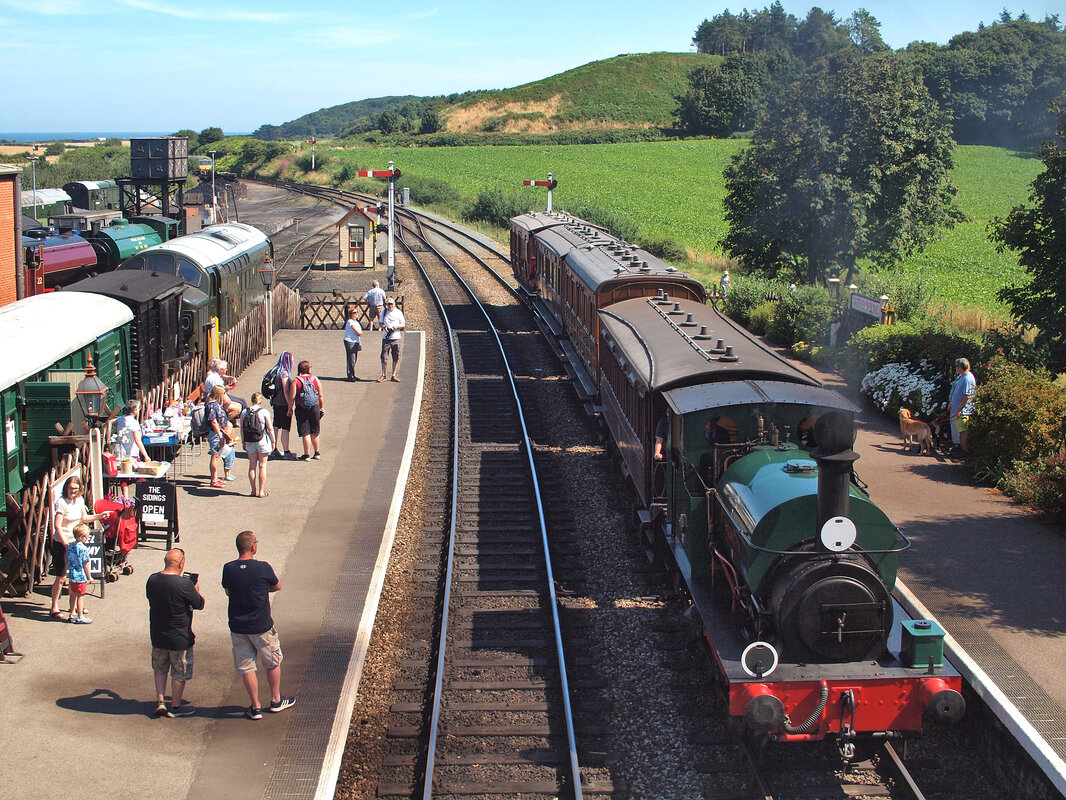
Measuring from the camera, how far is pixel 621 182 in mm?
74375

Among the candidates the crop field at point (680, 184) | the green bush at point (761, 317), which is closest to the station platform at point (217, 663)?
the green bush at point (761, 317)

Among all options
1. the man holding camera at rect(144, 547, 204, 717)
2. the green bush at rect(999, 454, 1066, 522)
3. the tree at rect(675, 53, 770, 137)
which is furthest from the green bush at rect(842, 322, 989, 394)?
the tree at rect(675, 53, 770, 137)

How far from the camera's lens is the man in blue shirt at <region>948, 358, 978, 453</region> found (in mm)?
15047

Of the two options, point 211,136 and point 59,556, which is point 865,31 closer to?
point 59,556

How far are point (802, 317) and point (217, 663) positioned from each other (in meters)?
18.1

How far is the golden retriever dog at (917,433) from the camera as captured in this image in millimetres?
15555

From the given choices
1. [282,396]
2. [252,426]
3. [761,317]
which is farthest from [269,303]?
[761,317]

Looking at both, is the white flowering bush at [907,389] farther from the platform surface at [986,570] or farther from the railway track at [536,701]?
the railway track at [536,701]

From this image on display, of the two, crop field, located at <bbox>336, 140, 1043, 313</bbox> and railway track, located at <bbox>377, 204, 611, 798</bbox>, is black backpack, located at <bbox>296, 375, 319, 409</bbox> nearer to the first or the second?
railway track, located at <bbox>377, 204, 611, 798</bbox>

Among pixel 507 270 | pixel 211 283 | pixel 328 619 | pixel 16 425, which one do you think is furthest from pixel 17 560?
pixel 507 270

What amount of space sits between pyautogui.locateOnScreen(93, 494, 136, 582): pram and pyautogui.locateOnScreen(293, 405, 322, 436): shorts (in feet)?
13.8

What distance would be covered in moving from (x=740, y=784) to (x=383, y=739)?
115 inches

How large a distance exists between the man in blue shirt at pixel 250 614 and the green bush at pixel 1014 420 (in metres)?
10.6

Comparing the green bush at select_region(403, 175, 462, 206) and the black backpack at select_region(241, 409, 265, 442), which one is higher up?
the green bush at select_region(403, 175, 462, 206)
